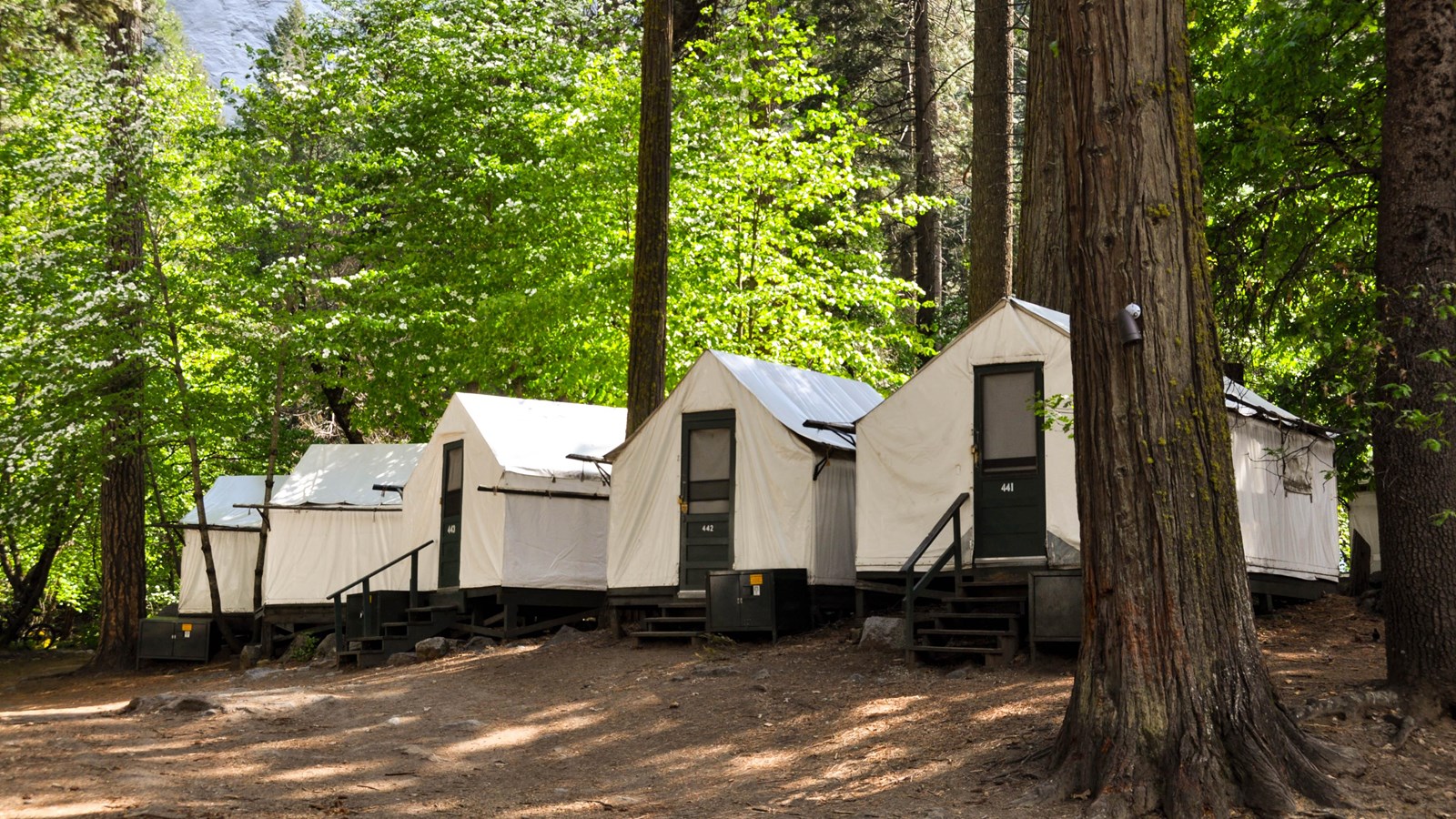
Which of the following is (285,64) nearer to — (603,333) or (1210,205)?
(603,333)

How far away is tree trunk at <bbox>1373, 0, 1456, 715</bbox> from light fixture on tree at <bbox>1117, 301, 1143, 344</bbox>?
194cm

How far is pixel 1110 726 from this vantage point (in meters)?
6.80

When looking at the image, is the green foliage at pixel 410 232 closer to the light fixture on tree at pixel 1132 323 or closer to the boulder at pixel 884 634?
the boulder at pixel 884 634

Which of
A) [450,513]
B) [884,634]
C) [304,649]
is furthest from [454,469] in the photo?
[884,634]

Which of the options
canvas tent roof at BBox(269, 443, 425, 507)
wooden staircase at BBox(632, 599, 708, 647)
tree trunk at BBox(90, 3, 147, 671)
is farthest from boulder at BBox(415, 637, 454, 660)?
tree trunk at BBox(90, 3, 147, 671)

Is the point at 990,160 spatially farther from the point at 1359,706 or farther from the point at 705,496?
the point at 1359,706

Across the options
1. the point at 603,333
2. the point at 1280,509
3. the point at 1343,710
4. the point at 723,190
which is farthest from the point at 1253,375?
the point at 1343,710

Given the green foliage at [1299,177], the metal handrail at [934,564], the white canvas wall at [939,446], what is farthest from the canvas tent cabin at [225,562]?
the green foliage at [1299,177]

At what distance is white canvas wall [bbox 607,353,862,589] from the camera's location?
13.4m

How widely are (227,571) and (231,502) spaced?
129 cm

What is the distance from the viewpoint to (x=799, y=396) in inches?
576

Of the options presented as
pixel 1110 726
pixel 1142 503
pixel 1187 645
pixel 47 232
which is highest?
pixel 47 232

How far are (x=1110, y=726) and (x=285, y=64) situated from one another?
20758mm

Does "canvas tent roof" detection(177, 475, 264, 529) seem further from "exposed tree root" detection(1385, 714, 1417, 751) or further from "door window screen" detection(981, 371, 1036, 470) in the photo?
"exposed tree root" detection(1385, 714, 1417, 751)
